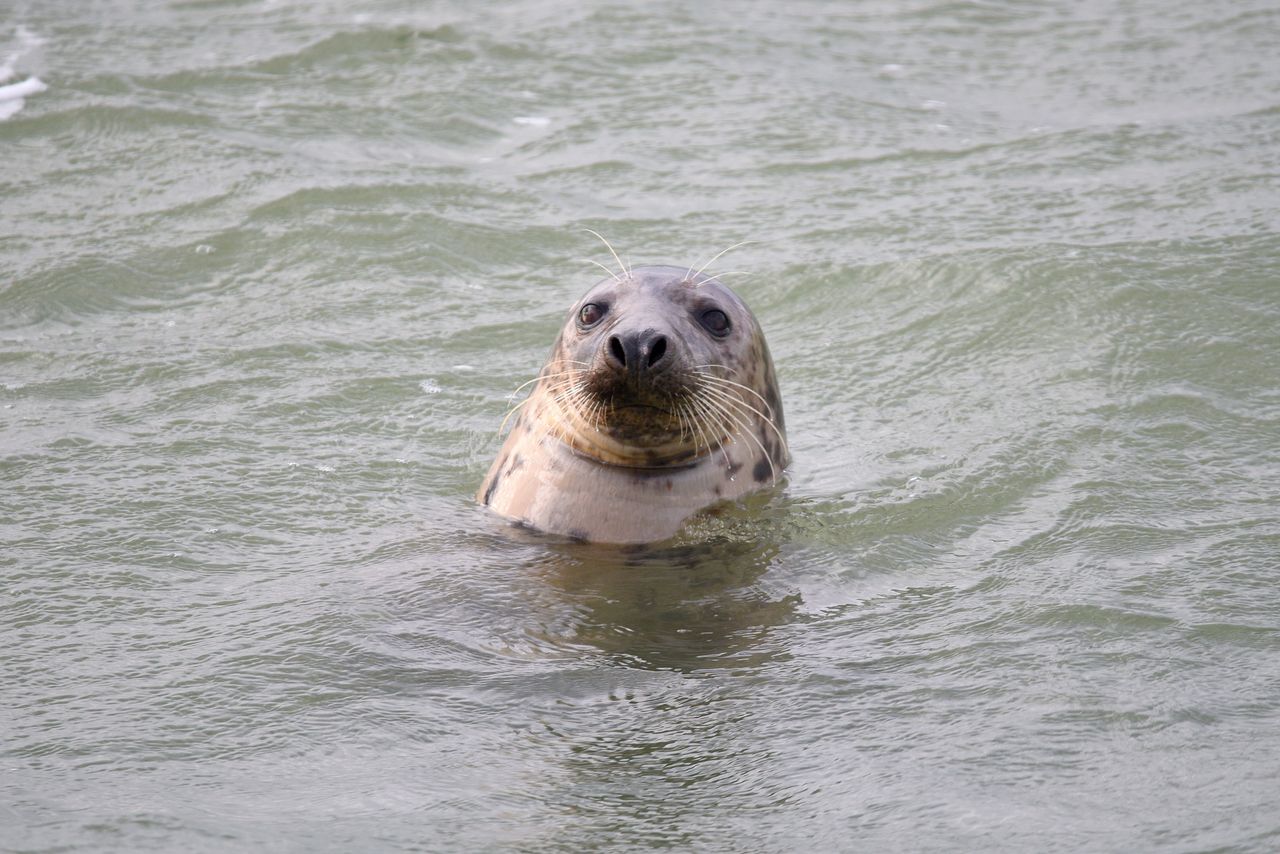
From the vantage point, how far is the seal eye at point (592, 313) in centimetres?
564

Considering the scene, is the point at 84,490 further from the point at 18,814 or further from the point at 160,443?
the point at 18,814

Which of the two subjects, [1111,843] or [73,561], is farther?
[73,561]

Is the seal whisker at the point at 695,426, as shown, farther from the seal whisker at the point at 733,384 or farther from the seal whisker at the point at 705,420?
the seal whisker at the point at 733,384

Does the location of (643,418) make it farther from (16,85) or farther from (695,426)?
(16,85)

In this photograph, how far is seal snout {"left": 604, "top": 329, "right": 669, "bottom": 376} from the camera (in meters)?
5.12

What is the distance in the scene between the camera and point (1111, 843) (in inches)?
148

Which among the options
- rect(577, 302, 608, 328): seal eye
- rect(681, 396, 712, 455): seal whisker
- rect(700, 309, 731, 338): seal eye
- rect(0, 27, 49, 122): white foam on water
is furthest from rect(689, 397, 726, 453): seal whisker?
rect(0, 27, 49, 122): white foam on water

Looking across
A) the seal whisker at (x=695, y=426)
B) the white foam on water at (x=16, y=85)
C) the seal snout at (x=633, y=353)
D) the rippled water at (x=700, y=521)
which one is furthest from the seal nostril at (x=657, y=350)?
the white foam on water at (x=16, y=85)

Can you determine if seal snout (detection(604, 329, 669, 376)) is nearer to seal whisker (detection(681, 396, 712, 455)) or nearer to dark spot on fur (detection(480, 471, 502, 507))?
A: seal whisker (detection(681, 396, 712, 455))

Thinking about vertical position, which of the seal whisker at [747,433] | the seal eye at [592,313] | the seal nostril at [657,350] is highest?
the seal nostril at [657,350]

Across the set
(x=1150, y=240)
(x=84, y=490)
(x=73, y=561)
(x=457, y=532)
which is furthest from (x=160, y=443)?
(x=1150, y=240)

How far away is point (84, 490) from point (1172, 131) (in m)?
6.23

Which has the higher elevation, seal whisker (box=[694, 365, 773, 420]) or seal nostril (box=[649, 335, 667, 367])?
seal nostril (box=[649, 335, 667, 367])

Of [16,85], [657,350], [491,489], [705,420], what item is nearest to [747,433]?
[705,420]
